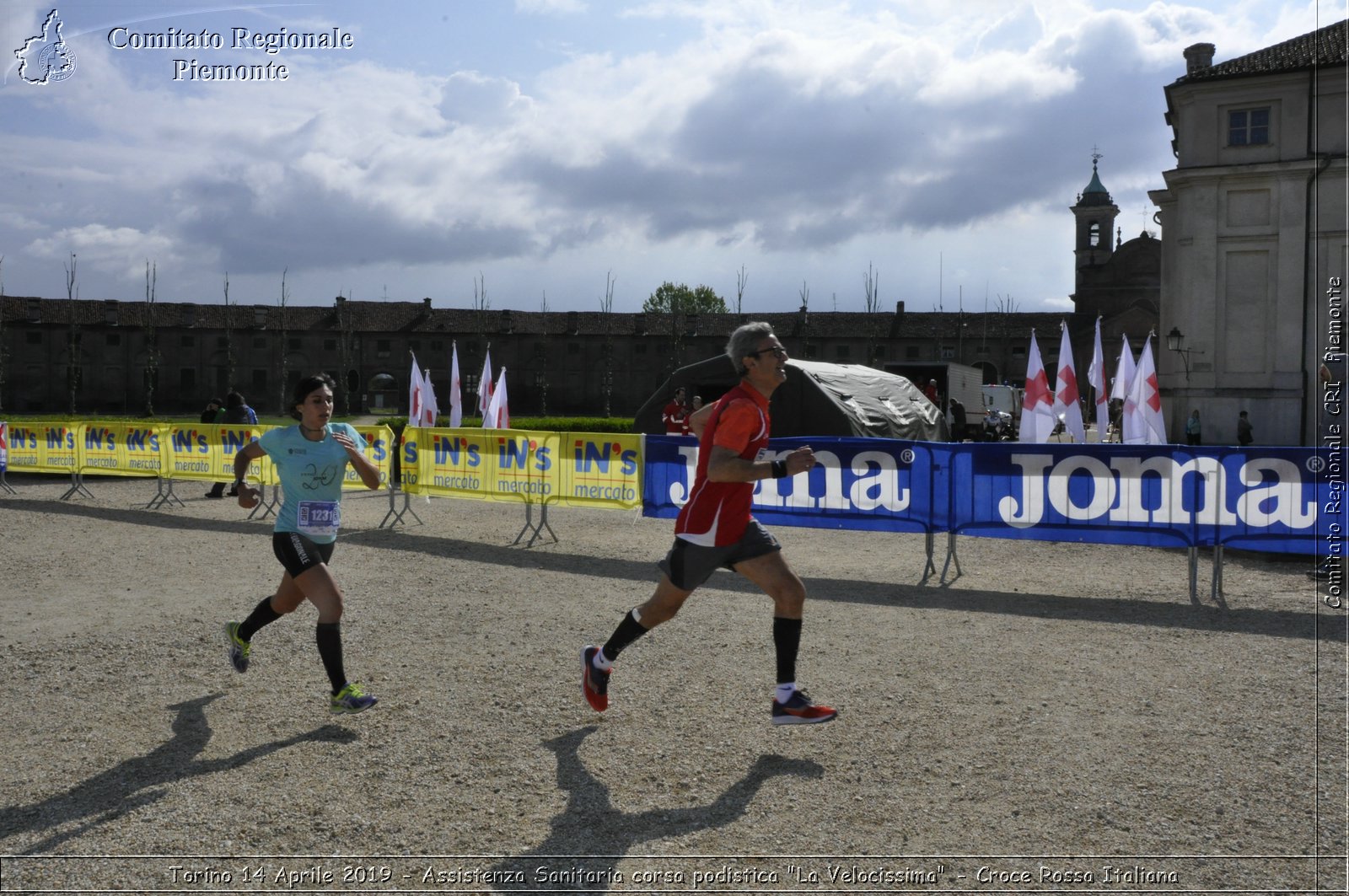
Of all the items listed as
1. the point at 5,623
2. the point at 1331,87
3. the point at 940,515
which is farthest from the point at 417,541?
the point at 1331,87

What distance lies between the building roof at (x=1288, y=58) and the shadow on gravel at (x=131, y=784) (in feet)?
113

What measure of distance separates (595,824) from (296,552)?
2.49 m

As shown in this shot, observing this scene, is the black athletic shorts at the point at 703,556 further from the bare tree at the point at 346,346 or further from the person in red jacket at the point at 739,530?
the bare tree at the point at 346,346

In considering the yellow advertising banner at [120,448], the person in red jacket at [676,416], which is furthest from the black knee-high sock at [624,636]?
the yellow advertising banner at [120,448]

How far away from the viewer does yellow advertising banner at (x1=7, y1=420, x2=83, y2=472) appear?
18219mm

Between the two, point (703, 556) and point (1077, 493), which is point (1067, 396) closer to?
point (1077, 493)

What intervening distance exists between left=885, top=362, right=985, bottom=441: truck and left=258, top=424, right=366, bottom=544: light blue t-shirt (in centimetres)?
2892

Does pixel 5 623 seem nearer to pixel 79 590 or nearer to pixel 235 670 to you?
pixel 79 590

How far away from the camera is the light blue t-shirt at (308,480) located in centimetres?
552

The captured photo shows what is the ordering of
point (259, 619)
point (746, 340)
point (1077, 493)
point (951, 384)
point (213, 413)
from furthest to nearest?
point (951, 384) < point (213, 413) < point (1077, 493) < point (259, 619) < point (746, 340)

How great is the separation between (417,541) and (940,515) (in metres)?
6.31

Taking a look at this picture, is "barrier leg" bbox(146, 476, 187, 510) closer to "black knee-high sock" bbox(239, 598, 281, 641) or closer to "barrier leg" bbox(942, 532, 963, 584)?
"black knee-high sock" bbox(239, 598, 281, 641)

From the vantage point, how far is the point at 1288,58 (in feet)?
103

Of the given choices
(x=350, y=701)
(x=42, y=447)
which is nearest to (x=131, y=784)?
(x=350, y=701)
